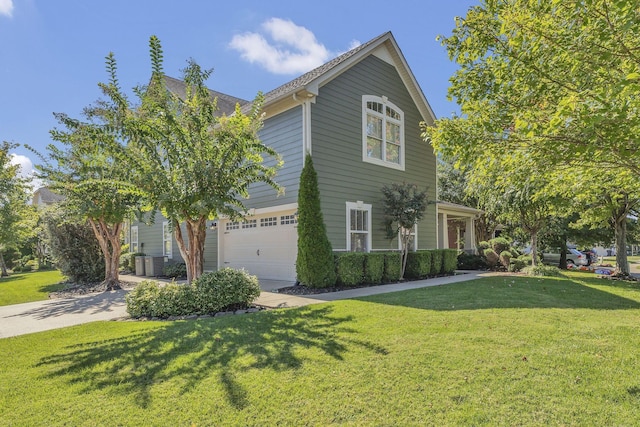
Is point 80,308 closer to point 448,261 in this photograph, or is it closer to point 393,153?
point 393,153

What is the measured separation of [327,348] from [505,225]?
18.7 m

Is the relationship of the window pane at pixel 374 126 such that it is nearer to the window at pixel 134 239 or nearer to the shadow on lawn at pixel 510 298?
the shadow on lawn at pixel 510 298

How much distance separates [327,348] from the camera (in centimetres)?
442

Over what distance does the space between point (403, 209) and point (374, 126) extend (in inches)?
130

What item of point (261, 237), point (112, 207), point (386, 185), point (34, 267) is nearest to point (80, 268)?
point (112, 207)

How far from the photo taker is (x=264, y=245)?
1213 cm

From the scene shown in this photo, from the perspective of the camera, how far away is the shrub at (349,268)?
9977mm

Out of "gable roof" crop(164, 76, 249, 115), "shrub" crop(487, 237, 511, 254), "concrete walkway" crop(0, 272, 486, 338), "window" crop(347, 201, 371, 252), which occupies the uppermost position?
"gable roof" crop(164, 76, 249, 115)

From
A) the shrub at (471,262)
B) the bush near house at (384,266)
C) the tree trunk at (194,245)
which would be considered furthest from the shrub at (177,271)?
the shrub at (471,262)

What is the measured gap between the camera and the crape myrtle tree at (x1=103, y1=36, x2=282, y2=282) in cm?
708

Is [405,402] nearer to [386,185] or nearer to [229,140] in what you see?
[229,140]

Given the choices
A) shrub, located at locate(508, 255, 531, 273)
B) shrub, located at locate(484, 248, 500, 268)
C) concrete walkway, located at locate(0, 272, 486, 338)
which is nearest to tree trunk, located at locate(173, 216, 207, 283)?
concrete walkway, located at locate(0, 272, 486, 338)

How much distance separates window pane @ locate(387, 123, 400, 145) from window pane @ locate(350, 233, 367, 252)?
3843mm

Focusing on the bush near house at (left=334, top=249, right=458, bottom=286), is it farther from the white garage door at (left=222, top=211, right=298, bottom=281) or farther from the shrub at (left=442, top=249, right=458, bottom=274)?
the white garage door at (left=222, top=211, right=298, bottom=281)
